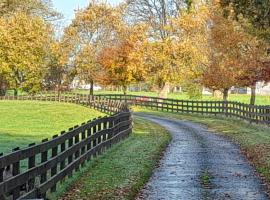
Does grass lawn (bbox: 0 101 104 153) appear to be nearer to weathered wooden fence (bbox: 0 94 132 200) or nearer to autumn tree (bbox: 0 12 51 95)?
weathered wooden fence (bbox: 0 94 132 200)

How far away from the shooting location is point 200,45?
55750mm

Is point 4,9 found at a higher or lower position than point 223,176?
higher

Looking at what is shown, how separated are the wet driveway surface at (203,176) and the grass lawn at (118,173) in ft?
0.98

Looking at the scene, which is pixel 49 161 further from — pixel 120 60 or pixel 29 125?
pixel 120 60

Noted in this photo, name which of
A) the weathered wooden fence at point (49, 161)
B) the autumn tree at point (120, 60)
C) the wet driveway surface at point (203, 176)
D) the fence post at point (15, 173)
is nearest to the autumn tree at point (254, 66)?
the wet driveway surface at point (203, 176)

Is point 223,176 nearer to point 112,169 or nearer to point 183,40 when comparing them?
point 112,169

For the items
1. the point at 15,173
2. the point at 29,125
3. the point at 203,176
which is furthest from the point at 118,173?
the point at 29,125

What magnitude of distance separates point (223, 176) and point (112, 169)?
2750 mm

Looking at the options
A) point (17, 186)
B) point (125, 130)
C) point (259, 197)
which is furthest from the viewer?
point (125, 130)

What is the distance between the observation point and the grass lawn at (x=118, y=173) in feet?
36.1

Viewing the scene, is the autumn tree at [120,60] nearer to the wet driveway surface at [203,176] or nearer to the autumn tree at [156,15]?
the autumn tree at [156,15]

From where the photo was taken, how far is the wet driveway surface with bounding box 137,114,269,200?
36.3 ft

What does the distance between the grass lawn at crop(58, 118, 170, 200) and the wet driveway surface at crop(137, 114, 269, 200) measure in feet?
0.98

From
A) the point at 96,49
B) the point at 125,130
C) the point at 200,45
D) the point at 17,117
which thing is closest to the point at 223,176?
the point at 125,130
